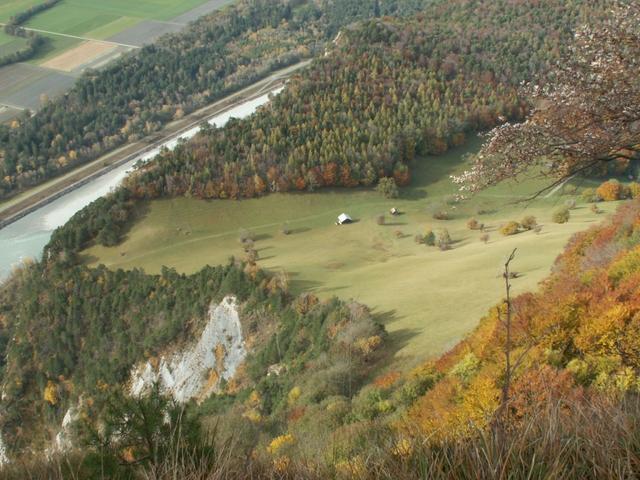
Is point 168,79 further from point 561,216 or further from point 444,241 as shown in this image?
point 561,216

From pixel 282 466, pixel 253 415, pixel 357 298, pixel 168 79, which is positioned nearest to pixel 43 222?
pixel 168 79

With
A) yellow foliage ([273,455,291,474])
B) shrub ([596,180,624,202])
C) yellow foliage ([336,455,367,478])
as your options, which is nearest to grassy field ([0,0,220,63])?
shrub ([596,180,624,202])

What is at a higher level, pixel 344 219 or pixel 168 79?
pixel 168 79

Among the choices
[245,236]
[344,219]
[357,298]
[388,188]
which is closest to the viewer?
[357,298]

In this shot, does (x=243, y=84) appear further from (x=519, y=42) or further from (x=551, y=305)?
(x=551, y=305)

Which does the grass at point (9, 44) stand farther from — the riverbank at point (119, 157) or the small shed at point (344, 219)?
the small shed at point (344, 219)

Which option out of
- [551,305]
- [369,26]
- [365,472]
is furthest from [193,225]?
[365,472]
